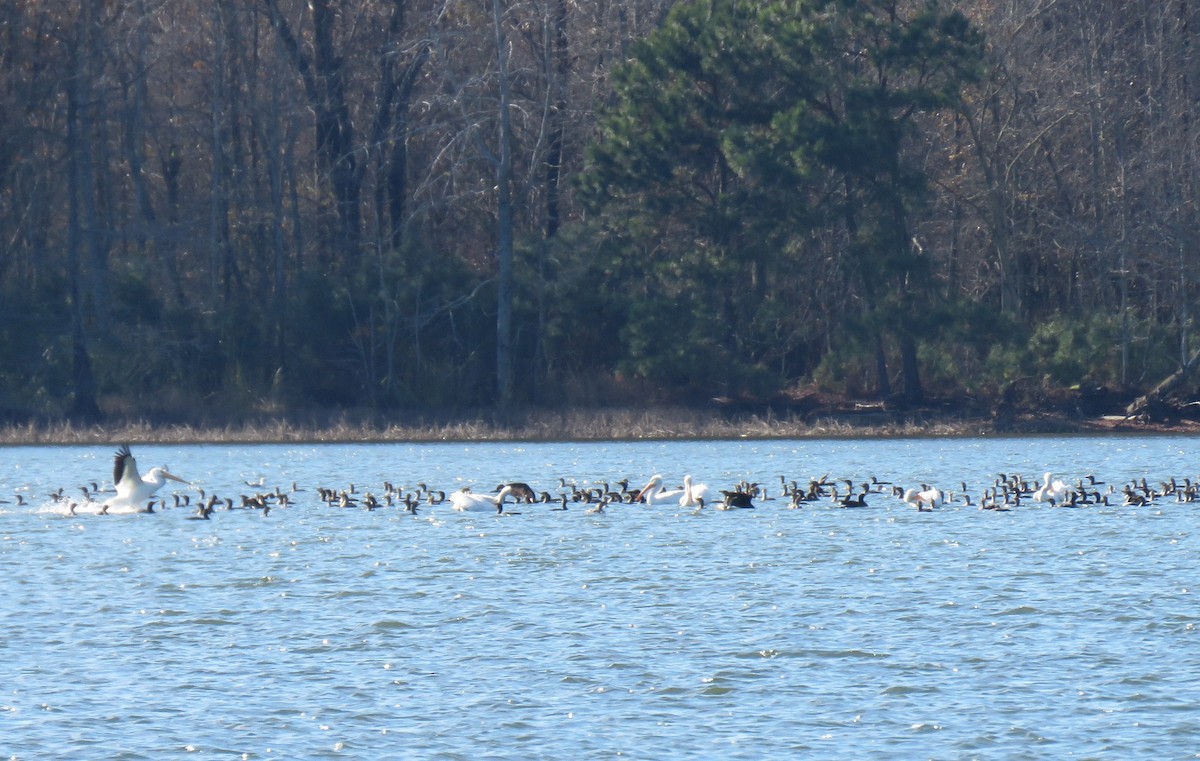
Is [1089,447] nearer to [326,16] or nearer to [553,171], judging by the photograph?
[553,171]

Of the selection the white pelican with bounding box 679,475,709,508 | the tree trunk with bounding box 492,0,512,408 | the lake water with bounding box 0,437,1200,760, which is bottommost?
the lake water with bounding box 0,437,1200,760

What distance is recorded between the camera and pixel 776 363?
1831 inches

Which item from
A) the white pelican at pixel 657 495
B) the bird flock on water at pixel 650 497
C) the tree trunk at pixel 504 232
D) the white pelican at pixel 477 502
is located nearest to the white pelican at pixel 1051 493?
the bird flock on water at pixel 650 497

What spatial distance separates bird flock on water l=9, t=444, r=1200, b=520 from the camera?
82.0 feet

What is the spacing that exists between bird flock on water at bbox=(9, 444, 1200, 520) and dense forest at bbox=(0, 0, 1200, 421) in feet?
48.5

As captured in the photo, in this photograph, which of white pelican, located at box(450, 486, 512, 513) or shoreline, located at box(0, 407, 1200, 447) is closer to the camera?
white pelican, located at box(450, 486, 512, 513)

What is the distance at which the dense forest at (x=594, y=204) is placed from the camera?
139 ft

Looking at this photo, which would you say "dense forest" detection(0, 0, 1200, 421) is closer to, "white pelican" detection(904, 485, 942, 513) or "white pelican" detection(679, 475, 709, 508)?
"white pelican" detection(904, 485, 942, 513)

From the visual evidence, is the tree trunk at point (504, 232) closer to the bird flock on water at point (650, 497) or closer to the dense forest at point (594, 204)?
the dense forest at point (594, 204)

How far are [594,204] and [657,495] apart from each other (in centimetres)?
1768

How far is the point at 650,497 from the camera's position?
2578 centimetres

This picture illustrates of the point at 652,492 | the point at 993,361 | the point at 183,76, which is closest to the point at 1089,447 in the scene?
the point at 993,361

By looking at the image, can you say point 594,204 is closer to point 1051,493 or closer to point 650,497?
point 650,497

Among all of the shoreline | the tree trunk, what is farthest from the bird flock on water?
the tree trunk
